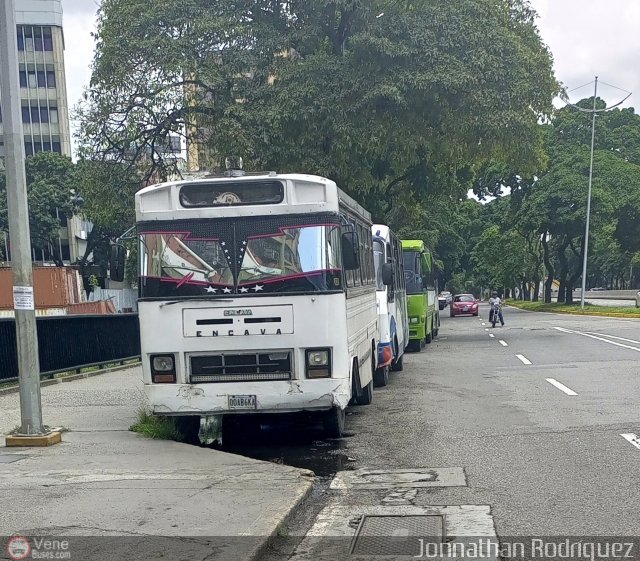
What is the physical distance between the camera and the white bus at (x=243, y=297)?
31.9ft

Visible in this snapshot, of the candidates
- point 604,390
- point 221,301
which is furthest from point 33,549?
point 604,390

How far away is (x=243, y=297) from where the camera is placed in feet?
32.0

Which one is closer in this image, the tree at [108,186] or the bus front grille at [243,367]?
the bus front grille at [243,367]

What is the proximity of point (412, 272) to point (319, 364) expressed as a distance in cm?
1542

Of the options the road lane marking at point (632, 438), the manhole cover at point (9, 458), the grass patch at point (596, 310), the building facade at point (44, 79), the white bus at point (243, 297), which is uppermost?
the building facade at point (44, 79)

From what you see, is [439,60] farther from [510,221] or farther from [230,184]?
[510,221]

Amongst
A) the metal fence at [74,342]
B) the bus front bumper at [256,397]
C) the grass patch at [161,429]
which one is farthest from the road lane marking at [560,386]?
the metal fence at [74,342]

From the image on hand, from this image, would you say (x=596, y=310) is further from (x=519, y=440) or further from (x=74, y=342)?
(x=519, y=440)

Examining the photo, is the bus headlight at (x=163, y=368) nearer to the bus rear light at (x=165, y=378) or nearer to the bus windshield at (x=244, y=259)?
the bus rear light at (x=165, y=378)

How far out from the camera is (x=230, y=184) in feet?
32.8

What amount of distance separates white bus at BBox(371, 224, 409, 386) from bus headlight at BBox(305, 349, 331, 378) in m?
5.01

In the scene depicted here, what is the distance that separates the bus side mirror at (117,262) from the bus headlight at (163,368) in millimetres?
1318

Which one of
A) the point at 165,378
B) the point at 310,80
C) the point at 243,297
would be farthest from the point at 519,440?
the point at 310,80

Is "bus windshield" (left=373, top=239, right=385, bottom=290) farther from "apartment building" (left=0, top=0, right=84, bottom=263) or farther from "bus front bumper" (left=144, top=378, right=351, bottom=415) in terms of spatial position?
"apartment building" (left=0, top=0, right=84, bottom=263)
